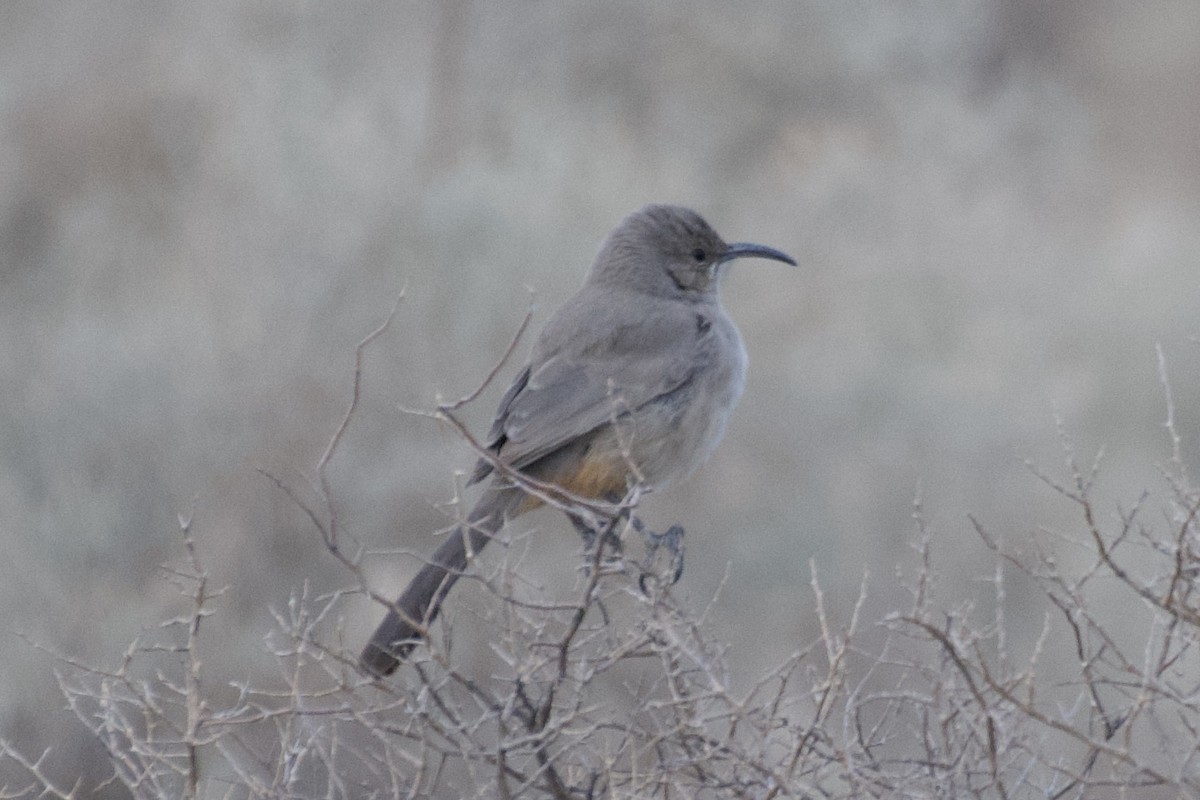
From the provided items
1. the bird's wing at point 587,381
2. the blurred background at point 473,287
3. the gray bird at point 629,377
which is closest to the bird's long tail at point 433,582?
the gray bird at point 629,377

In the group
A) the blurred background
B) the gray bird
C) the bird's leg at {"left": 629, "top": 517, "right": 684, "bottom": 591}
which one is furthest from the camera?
the blurred background

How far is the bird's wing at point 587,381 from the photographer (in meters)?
4.91

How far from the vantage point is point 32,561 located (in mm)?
8531

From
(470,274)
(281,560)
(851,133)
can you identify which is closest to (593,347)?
(281,560)

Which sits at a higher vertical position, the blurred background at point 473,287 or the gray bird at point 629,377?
the blurred background at point 473,287

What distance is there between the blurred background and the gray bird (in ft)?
4.14

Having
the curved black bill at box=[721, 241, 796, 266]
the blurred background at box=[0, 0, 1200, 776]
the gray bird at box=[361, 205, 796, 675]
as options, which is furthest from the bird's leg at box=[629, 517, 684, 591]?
the blurred background at box=[0, 0, 1200, 776]

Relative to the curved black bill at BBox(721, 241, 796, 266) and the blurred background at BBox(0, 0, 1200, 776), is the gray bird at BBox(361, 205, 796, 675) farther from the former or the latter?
the blurred background at BBox(0, 0, 1200, 776)

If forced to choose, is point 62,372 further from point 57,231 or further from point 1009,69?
point 1009,69

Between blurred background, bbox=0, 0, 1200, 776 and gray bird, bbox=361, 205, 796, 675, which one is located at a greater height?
blurred background, bbox=0, 0, 1200, 776

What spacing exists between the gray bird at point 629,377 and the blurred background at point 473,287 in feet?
4.14

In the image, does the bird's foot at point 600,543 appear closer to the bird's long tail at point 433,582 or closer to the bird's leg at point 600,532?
the bird's leg at point 600,532

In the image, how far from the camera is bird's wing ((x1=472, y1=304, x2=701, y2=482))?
4.91 metres

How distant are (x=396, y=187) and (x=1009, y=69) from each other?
10.9 metres
